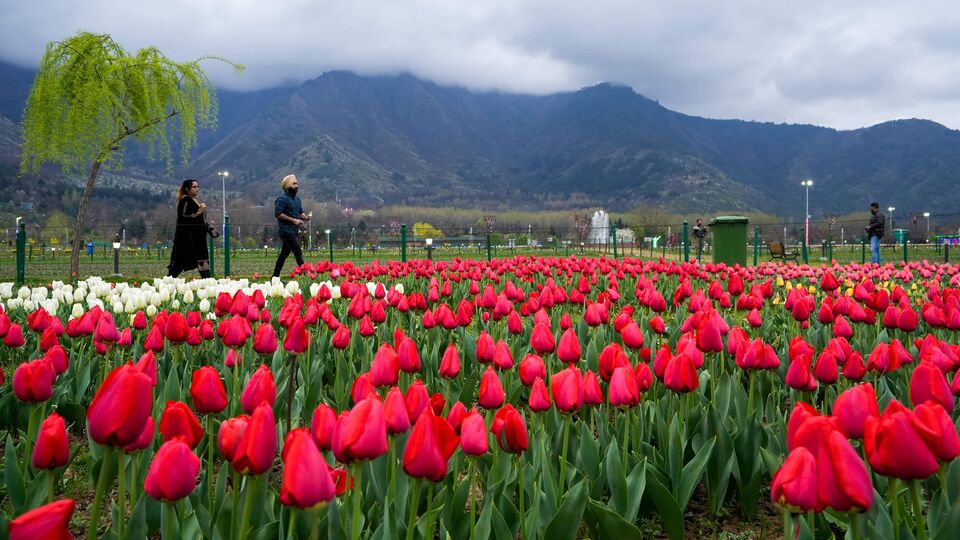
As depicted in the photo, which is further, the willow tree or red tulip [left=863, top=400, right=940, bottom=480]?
the willow tree

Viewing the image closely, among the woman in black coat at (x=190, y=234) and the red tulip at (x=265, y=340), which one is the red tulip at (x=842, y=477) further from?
the woman in black coat at (x=190, y=234)

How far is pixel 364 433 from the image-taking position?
138 centimetres

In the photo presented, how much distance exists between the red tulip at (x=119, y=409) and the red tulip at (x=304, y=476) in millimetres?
366

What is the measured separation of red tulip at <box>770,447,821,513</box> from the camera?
120 cm

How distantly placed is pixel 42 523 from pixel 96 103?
57.3 feet

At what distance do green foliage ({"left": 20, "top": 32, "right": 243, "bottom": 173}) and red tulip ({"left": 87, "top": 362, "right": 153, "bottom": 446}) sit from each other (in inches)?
665

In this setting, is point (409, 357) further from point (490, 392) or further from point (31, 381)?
point (31, 381)

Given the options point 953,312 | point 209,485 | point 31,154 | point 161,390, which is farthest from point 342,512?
point 31,154

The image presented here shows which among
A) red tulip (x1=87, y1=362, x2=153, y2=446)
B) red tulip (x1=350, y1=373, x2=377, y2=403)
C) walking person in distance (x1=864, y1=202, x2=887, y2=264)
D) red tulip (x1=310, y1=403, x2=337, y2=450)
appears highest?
walking person in distance (x1=864, y1=202, x2=887, y2=264)

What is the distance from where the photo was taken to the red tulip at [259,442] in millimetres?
1332

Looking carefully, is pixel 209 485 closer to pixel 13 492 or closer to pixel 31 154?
pixel 13 492

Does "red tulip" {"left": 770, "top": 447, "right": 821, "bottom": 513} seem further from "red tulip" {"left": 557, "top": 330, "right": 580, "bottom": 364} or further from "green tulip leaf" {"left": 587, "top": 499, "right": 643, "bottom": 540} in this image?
"red tulip" {"left": 557, "top": 330, "right": 580, "bottom": 364}

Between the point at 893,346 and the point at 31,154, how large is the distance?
19.4 metres

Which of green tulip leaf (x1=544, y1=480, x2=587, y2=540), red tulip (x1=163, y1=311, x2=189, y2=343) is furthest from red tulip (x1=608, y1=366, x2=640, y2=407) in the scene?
red tulip (x1=163, y1=311, x2=189, y2=343)
